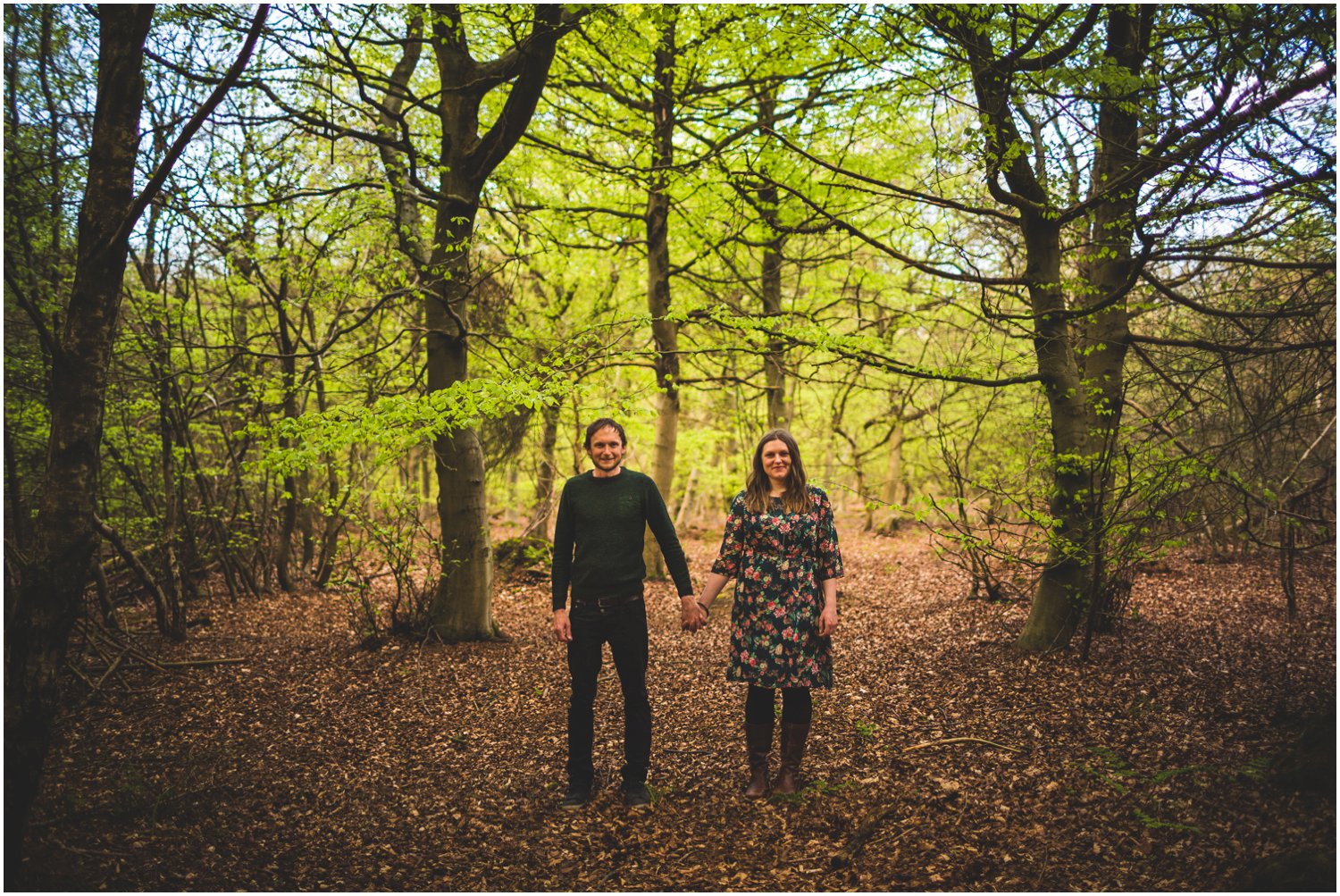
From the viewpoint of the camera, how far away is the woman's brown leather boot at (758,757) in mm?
3717

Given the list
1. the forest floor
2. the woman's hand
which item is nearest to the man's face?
the woman's hand

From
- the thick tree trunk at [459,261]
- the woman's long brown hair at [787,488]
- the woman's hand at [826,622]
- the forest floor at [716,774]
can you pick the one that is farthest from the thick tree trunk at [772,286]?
the woman's hand at [826,622]

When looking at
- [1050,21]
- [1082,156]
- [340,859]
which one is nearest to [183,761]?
[340,859]

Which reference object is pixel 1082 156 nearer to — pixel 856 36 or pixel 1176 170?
pixel 1176 170

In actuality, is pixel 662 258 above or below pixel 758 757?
above

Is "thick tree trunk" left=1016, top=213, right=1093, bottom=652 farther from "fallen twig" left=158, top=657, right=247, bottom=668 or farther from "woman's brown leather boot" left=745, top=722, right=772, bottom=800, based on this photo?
"fallen twig" left=158, top=657, right=247, bottom=668

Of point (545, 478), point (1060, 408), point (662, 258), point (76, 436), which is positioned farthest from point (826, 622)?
point (545, 478)

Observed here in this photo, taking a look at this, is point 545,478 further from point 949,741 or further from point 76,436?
point 76,436

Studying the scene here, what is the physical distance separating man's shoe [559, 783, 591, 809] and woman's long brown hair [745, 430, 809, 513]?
1.70 m

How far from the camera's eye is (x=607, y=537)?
3719 mm

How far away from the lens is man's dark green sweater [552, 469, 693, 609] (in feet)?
12.1

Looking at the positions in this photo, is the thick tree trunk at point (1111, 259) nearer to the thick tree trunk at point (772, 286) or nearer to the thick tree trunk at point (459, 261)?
the thick tree trunk at point (772, 286)

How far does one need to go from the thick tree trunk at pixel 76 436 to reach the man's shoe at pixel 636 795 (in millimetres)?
2507

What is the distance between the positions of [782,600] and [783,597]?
21 mm
